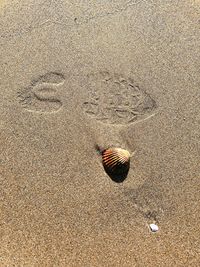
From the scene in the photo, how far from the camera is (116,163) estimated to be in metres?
2.90

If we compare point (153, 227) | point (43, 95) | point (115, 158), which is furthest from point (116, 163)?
point (43, 95)

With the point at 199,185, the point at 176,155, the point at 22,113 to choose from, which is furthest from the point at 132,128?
the point at 22,113

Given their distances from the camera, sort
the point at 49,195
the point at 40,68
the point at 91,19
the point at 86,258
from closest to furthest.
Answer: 1. the point at 86,258
2. the point at 49,195
3. the point at 40,68
4. the point at 91,19

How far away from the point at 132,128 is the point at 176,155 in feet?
1.23

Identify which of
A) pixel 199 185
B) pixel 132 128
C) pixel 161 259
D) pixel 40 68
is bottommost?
pixel 161 259

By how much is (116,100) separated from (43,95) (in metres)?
0.56

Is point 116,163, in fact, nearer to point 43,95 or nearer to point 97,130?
point 97,130

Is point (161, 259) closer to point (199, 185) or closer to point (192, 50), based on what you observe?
point (199, 185)

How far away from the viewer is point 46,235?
8.87 feet

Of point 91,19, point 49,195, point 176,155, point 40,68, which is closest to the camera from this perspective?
point 49,195

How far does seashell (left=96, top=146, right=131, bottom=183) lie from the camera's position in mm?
2906

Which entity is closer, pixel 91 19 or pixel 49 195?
pixel 49 195

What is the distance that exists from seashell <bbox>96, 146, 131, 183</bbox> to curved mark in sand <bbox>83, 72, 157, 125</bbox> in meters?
0.30

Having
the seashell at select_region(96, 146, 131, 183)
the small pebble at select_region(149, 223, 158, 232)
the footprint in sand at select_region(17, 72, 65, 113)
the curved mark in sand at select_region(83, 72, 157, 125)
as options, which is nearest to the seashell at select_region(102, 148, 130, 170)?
the seashell at select_region(96, 146, 131, 183)
